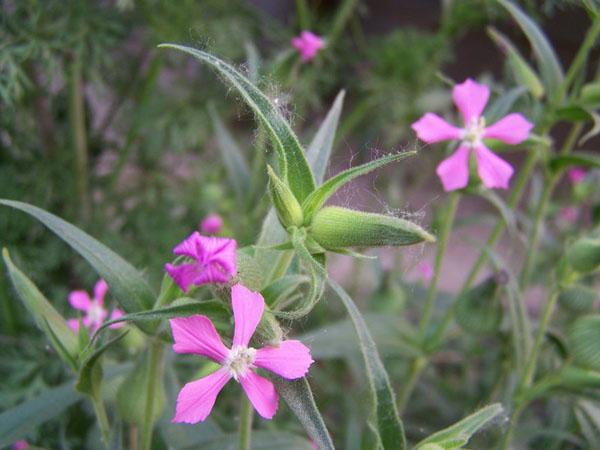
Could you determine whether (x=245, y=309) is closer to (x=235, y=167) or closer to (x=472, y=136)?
(x=472, y=136)

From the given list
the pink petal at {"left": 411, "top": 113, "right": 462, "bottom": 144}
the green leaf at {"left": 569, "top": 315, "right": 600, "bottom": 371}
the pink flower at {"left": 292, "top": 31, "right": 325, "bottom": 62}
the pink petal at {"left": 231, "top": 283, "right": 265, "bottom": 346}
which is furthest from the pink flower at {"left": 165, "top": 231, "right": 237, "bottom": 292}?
the pink flower at {"left": 292, "top": 31, "right": 325, "bottom": 62}

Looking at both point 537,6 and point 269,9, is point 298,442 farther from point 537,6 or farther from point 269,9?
point 269,9

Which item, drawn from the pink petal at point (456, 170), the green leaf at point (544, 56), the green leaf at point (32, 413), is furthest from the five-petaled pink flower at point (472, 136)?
the green leaf at point (32, 413)

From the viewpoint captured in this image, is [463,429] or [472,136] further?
[472,136]

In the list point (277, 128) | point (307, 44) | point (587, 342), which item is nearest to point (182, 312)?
point (277, 128)

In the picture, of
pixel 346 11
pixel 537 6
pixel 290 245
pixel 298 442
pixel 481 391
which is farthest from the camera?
pixel 537 6

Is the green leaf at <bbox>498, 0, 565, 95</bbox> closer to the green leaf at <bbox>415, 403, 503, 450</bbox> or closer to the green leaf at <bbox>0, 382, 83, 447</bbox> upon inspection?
the green leaf at <bbox>415, 403, 503, 450</bbox>

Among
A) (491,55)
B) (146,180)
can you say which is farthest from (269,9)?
(146,180)
